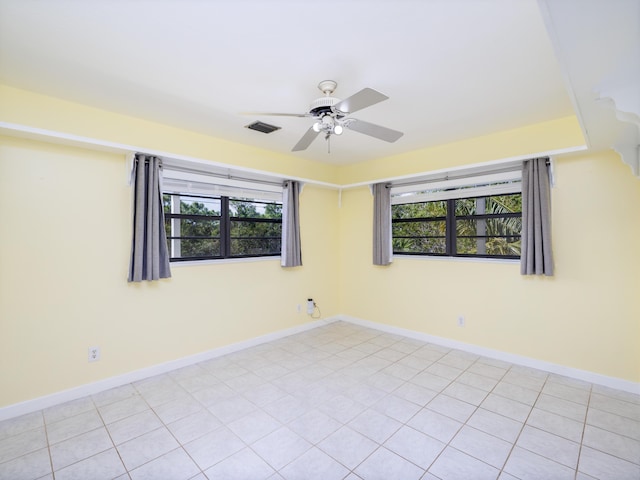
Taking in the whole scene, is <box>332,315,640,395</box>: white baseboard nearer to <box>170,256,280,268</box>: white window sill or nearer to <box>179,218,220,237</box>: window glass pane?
<box>170,256,280,268</box>: white window sill

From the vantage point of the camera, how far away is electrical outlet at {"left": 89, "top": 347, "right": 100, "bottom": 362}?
274cm

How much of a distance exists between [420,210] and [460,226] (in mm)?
575

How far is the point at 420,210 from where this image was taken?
13.9ft

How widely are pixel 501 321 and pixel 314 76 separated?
10.4 feet

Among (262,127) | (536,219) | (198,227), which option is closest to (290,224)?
(198,227)

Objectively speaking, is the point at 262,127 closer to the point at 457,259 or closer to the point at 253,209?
the point at 253,209

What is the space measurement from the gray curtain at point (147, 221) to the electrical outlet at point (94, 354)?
66 centimetres

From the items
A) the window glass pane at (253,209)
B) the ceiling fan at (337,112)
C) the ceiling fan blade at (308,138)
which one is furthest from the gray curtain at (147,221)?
the ceiling fan at (337,112)

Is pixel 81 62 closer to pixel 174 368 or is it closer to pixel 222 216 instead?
pixel 222 216

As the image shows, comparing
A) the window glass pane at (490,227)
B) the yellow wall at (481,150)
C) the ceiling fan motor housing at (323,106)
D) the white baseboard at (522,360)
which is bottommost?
the white baseboard at (522,360)

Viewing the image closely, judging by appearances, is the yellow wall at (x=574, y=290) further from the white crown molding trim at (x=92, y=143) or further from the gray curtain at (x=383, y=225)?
the white crown molding trim at (x=92, y=143)

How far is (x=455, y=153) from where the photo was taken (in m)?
3.71

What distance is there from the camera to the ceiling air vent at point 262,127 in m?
3.06

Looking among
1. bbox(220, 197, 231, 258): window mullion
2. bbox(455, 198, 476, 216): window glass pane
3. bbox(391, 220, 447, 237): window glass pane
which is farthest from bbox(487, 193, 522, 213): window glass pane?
bbox(220, 197, 231, 258): window mullion
